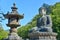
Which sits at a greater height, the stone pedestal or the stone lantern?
the stone lantern

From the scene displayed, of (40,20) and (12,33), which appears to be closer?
(40,20)

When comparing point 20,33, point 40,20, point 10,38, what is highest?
point 40,20

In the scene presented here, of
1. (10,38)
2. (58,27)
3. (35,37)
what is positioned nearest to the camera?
(35,37)

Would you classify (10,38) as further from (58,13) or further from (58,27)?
(58,13)

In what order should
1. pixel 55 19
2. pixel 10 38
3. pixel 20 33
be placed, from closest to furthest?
pixel 10 38 < pixel 55 19 < pixel 20 33

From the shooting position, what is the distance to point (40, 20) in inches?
773

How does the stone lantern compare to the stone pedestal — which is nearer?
the stone pedestal

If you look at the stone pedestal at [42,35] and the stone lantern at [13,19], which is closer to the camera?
the stone pedestal at [42,35]

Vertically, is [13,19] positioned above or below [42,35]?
above

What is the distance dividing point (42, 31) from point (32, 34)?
670mm

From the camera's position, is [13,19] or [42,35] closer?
[42,35]

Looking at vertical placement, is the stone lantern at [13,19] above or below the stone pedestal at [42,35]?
above

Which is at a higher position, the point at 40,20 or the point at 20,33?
the point at 40,20

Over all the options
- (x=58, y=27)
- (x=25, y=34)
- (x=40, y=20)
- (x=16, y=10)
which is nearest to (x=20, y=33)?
(x=25, y=34)
